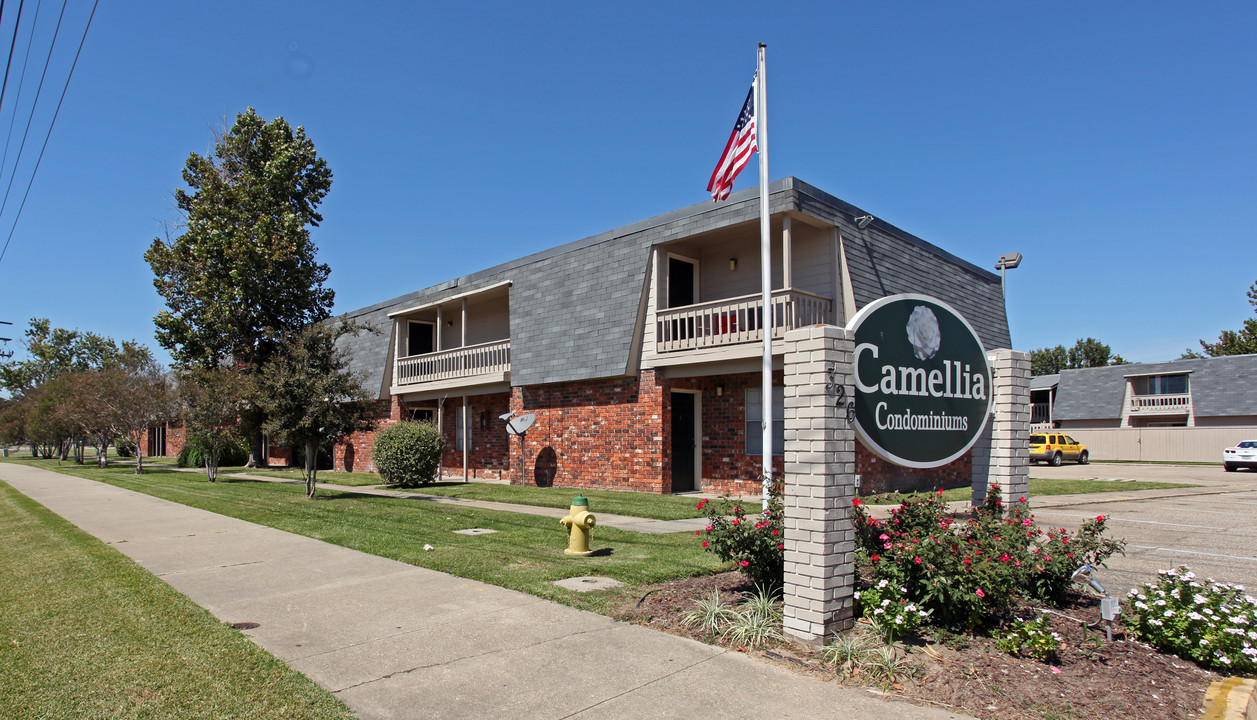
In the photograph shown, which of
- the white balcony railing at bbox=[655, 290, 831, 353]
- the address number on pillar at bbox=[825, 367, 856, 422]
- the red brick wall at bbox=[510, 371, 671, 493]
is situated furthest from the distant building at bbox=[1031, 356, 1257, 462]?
the address number on pillar at bbox=[825, 367, 856, 422]

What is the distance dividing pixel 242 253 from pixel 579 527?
22.2 metres

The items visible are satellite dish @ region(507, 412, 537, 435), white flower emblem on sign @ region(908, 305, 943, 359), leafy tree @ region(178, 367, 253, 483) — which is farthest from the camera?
leafy tree @ region(178, 367, 253, 483)

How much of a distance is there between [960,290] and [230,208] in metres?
24.8

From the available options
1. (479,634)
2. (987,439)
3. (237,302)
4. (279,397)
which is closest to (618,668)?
(479,634)

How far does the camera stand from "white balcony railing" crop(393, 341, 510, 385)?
69.8 ft

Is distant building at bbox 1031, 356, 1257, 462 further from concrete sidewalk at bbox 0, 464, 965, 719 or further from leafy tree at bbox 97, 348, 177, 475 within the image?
leafy tree at bbox 97, 348, 177, 475

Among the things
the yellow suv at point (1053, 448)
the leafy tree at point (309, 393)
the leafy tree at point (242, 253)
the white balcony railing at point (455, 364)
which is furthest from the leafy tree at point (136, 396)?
the yellow suv at point (1053, 448)

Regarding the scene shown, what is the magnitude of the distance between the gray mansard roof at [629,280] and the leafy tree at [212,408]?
6.89m

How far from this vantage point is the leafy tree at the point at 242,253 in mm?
26141

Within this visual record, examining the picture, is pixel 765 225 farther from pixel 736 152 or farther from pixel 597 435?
pixel 597 435

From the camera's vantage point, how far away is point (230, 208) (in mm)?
26578

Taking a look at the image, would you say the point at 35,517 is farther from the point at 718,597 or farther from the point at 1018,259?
the point at 1018,259

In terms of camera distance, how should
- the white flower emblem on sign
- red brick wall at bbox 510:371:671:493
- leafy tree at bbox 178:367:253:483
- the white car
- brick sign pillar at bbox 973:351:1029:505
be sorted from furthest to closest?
the white car < leafy tree at bbox 178:367:253:483 < red brick wall at bbox 510:371:671:493 < brick sign pillar at bbox 973:351:1029:505 < the white flower emblem on sign

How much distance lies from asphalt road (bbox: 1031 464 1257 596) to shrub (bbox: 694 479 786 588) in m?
3.36
